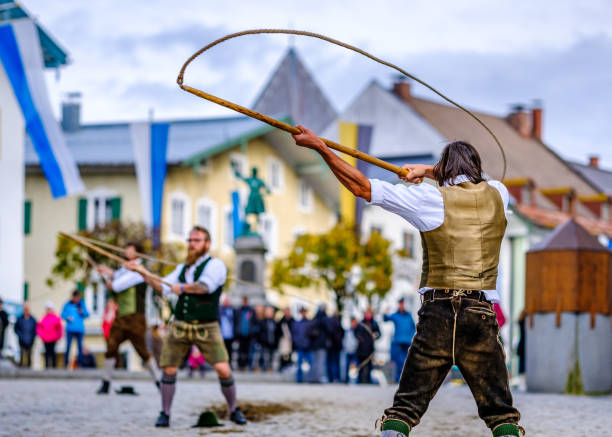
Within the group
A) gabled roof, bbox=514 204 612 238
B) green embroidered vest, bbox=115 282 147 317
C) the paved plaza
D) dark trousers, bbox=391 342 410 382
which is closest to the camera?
the paved plaza

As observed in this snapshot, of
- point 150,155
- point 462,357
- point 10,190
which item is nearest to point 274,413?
point 462,357

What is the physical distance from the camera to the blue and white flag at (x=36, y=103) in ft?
82.4

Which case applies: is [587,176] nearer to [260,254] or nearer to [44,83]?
[260,254]

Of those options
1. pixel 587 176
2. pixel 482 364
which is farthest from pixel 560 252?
pixel 587 176

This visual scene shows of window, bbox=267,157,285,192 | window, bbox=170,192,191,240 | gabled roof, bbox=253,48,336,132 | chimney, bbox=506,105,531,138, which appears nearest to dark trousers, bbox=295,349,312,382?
window, bbox=170,192,191,240

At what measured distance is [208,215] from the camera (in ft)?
141

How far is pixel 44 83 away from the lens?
2558 cm

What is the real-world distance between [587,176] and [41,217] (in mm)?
34556

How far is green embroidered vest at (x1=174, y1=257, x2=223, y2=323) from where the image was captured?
1077 cm

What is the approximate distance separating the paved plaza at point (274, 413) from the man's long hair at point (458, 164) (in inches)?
159

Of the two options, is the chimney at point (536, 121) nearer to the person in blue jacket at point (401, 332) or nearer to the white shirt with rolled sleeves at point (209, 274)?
the person in blue jacket at point (401, 332)

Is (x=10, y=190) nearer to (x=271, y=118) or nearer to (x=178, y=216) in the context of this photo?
(x=178, y=216)

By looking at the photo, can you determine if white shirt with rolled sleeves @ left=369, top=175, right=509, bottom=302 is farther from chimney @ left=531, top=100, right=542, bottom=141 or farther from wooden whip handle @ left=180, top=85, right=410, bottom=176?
chimney @ left=531, top=100, right=542, bottom=141

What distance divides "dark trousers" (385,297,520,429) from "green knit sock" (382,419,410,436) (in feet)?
0.47
